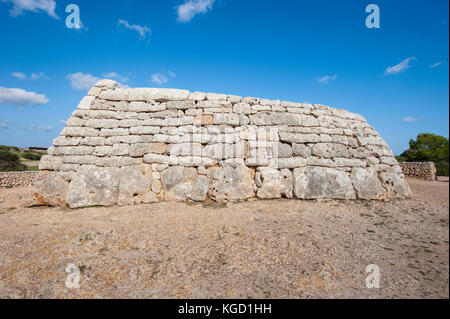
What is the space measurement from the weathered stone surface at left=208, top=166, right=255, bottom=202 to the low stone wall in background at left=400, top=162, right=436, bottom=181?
13.3 meters

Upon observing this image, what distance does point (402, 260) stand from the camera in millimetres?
2752

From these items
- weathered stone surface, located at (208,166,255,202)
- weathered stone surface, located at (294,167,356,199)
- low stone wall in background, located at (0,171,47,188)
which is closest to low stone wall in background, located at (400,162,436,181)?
weathered stone surface, located at (294,167,356,199)

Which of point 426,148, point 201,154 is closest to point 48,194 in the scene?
point 201,154

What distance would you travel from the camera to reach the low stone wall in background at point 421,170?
Result: 480 inches

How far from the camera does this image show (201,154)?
230 inches

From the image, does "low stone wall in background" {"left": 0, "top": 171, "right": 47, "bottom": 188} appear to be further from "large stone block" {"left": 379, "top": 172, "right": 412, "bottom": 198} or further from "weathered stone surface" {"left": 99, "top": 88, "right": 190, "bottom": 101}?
"large stone block" {"left": 379, "top": 172, "right": 412, "bottom": 198}

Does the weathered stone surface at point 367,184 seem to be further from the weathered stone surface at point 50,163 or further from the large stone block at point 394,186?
the weathered stone surface at point 50,163

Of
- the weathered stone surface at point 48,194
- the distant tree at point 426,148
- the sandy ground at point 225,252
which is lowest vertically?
the sandy ground at point 225,252

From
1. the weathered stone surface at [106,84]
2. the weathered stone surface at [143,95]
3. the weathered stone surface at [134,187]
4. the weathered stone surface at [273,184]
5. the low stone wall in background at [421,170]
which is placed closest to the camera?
the weathered stone surface at [134,187]

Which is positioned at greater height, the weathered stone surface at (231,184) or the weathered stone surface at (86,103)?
the weathered stone surface at (86,103)

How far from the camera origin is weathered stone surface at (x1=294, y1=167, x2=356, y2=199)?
5742mm

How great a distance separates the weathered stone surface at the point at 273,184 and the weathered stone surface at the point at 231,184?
0.85ft

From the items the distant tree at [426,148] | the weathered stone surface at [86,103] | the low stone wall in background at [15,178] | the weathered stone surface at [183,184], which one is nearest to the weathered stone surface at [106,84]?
the weathered stone surface at [86,103]
